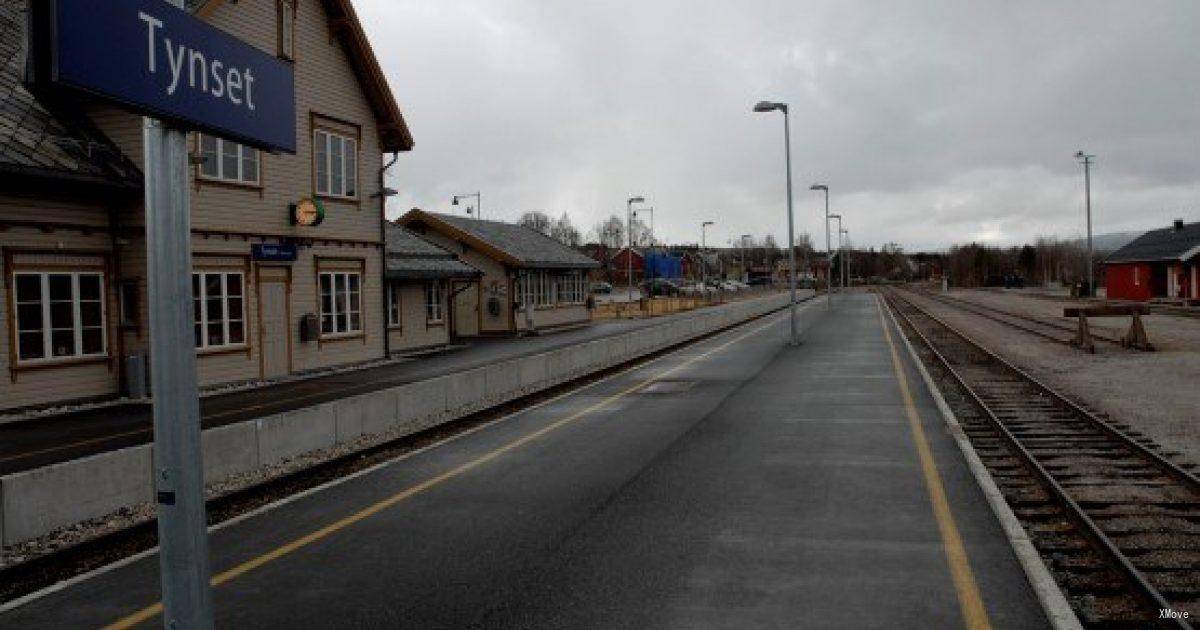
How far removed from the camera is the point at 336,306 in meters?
23.6

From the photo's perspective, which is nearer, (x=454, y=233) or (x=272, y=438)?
(x=272, y=438)

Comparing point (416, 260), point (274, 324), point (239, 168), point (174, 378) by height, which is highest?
point (239, 168)

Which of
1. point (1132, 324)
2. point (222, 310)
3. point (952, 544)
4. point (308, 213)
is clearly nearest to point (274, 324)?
point (222, 310)

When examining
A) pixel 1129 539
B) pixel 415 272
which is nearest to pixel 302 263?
pixel 415 272

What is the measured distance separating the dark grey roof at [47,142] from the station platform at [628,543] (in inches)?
373

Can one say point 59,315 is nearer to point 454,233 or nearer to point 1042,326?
point 454,233

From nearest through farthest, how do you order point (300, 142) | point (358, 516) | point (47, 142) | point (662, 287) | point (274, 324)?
point (358, 516) < point (47, 142) < point (274, 324) < point (300, 142) < point (662, 287)

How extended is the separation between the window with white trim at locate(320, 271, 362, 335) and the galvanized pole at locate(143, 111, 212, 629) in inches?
803

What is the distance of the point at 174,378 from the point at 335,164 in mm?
21880

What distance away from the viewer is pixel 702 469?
10.1m

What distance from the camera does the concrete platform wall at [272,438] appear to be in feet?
25.9

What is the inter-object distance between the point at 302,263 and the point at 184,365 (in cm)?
1990

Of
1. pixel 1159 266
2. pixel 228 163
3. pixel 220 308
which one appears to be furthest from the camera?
pixel 1159 266

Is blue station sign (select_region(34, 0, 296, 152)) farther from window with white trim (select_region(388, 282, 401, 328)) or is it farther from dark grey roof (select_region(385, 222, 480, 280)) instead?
window with white trim (select_region(388, 282, 401, 328))
